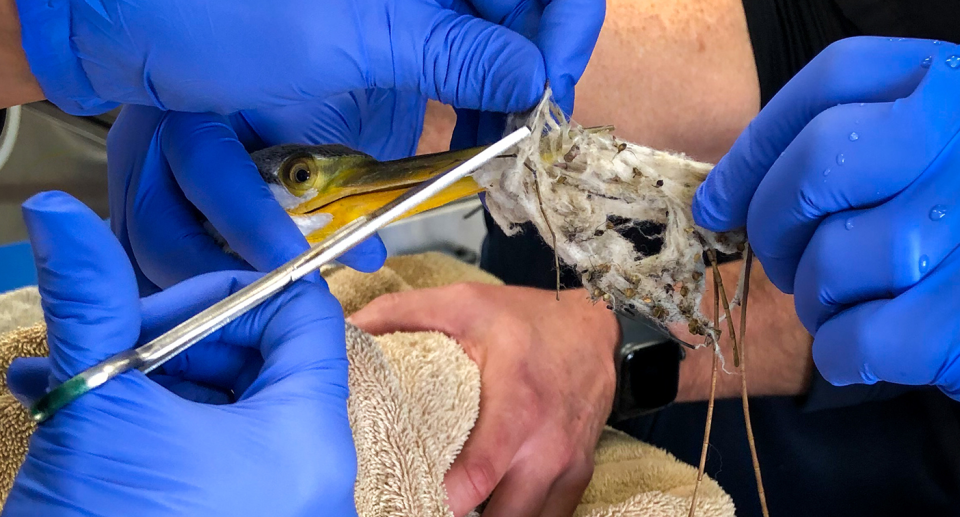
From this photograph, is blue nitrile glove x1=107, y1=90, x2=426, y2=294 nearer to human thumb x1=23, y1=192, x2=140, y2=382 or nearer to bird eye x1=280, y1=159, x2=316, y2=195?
bird eye x1=280, y1=159, x2=316, y2=195

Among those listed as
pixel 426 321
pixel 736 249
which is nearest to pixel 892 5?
pixel 736 249

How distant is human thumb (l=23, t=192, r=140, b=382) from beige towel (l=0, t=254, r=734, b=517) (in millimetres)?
259

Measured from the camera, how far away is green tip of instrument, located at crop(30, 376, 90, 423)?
19.1 inches

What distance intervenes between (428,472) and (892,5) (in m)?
1.09

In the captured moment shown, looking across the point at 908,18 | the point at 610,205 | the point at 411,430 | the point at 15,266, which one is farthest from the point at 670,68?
the point at 15,266

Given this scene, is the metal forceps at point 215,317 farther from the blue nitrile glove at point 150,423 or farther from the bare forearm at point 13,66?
the bare forearm at point 13,66

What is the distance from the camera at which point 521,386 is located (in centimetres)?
103

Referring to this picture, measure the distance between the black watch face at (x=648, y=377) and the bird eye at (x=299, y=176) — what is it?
76 centimetres

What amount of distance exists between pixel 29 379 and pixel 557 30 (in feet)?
2.43

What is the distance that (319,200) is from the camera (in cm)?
86

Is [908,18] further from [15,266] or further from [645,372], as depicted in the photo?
[15,266]

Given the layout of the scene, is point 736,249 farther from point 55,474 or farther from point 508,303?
point 55,474

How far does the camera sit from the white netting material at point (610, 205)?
760mm

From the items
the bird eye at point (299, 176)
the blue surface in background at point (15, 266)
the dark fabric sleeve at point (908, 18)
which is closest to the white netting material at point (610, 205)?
the bird eye at point (299, 176)
